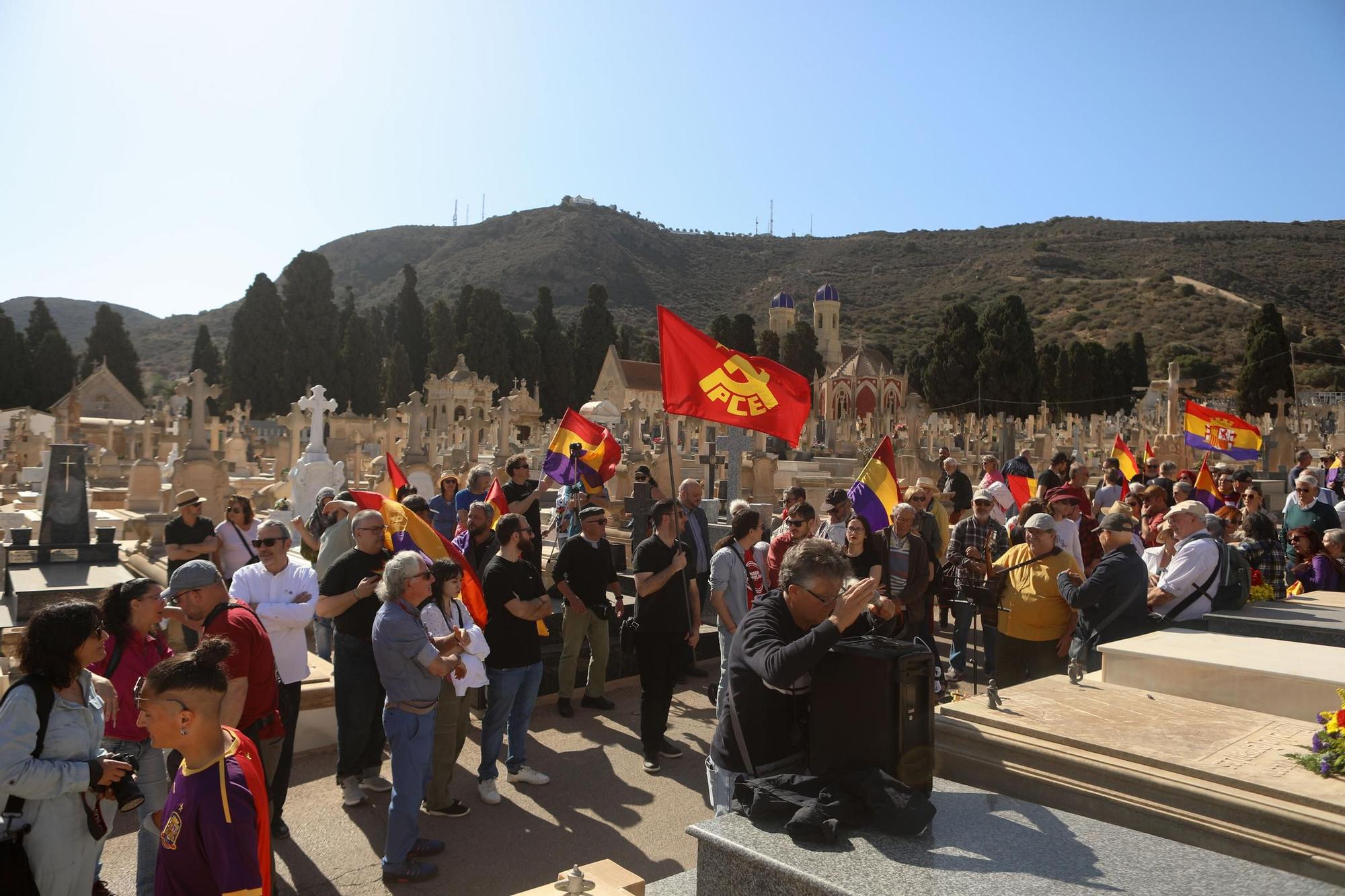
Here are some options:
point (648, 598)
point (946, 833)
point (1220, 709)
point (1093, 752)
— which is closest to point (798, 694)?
point (946, 833)

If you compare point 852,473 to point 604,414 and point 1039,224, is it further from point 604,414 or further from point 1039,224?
point 1039,224

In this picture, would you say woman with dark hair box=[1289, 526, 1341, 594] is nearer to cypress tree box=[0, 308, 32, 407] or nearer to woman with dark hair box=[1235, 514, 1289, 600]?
woman with dark hair box=[1235, 514, 1289, 600]

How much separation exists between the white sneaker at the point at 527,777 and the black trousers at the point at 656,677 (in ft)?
2.43

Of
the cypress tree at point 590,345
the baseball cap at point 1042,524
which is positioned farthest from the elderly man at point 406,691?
the cypress tree at point 590,345

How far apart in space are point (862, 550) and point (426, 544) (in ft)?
10.3

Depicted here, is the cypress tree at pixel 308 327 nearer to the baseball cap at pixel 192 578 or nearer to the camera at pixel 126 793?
the baseball cap at pixel 192 578

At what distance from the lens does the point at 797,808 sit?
323 centimetres

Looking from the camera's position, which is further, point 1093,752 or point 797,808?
point 1093,752

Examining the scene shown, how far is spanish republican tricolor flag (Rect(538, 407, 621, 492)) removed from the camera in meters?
11.2

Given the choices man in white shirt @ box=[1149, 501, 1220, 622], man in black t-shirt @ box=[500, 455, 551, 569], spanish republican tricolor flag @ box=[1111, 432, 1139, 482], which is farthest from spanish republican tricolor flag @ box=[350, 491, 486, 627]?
spanish republican tricolor flag @ box=[1111, 432, 1139, 482]

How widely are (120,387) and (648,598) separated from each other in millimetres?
53573

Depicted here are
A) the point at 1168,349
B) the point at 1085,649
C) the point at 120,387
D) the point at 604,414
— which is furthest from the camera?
the point at 1168,349

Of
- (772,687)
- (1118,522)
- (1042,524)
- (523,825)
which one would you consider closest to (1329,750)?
(772,687)

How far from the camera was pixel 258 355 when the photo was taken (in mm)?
51875
